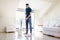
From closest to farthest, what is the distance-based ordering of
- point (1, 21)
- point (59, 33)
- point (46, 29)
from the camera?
point (59, 33) < point (46, 29) < point (1, 21)

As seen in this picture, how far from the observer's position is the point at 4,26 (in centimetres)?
664

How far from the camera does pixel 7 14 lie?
666 centimetres

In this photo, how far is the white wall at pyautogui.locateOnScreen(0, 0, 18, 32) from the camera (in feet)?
21.7

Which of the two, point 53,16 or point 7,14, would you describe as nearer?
point 7,14

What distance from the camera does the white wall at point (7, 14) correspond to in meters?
6.62

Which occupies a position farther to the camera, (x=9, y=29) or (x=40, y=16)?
(x=40, y=16)

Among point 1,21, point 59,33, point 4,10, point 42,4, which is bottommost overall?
point 59,33

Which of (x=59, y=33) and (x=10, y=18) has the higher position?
(x=10, y=18)

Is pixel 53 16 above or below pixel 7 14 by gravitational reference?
below

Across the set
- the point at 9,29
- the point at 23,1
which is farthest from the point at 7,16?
the point at 23,1

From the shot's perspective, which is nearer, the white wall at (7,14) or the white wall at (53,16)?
the white wall at (53,16)

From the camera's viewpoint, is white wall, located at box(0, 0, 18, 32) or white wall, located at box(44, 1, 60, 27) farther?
white wall, located at box(0, 0, 18, 32)

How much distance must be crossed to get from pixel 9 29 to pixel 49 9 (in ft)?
8.56

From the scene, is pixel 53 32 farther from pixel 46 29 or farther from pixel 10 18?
pixel 10 18
